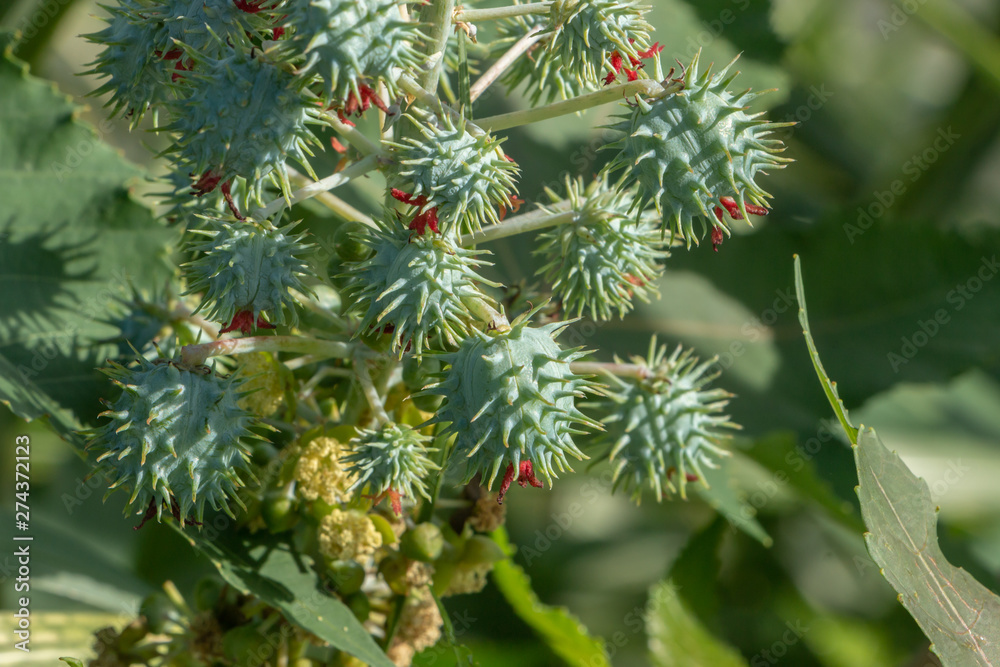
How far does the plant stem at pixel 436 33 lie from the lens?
57.9 inches

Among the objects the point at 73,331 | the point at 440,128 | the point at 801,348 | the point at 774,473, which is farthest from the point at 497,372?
the point at 801,348

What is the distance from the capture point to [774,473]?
2.64 m

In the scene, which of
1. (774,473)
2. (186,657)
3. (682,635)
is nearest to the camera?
(186,657)

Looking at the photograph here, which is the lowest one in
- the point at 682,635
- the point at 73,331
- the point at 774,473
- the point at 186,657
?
the point at 186,657

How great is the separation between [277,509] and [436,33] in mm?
930

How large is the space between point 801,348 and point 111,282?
219cm

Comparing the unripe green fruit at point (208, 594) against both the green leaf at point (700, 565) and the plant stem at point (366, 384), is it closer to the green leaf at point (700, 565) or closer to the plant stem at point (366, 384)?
the plant stem at point (366, 384)

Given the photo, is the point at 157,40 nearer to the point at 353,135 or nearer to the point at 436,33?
the point at 353,135

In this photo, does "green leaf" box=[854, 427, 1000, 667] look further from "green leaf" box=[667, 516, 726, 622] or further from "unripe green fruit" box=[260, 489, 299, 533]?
"unripe green fruit" box=[260, 489, 299, 533]

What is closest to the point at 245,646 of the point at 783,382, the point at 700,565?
the point at 700,565

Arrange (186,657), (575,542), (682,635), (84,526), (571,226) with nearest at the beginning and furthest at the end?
1. (571,226)
2. (186,657)
3. (682,635)
4. (84,526)
5. (575,542)

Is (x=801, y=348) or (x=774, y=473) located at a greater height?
(x=801, y=348)

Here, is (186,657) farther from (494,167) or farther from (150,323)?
(494,167)

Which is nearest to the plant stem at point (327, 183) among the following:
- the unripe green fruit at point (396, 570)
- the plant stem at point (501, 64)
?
the plant stem at point (501, 64)
